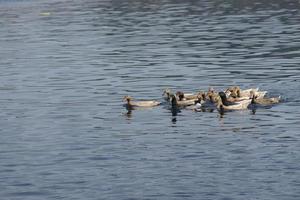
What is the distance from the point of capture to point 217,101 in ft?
175

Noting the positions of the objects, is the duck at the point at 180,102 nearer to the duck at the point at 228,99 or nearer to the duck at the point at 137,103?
the duck at the point at 137,103

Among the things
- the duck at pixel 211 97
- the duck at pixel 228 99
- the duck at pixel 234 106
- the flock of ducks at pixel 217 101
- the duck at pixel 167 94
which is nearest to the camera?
the duck at pixel 234 106

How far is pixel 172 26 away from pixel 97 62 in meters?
33.9

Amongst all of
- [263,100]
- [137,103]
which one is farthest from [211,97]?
[137,103]

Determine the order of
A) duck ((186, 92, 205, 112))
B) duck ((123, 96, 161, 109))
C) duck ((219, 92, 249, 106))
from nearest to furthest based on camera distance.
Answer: duck ((219, 92, 249, 106)) → duck ((186, 92, 205, 112)) → duck ((123, 96, 161, 109))

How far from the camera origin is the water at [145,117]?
37.5 metres

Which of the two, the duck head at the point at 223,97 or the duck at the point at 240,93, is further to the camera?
the duck at the point at 240,93

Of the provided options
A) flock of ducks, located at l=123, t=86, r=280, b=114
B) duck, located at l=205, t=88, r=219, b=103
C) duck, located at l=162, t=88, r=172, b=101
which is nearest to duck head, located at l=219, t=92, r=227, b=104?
flock of ducks, located at l=123, t=86, r=280, b=114

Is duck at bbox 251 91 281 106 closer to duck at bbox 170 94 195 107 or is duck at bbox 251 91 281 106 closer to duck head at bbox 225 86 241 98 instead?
duck head at bbox 225 86 241 98

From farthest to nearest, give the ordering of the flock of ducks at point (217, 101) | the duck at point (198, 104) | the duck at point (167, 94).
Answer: the duck at point (167, 94)
the duck at point (198, 104)
the flock of ducks at point (217, 101)

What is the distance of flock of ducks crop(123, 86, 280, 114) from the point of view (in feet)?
173

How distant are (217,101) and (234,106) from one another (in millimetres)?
1477

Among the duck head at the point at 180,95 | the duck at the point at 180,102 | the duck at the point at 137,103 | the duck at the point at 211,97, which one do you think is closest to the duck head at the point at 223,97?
the duck at the point at 211,97

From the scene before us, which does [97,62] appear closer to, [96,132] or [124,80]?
[124,80]
